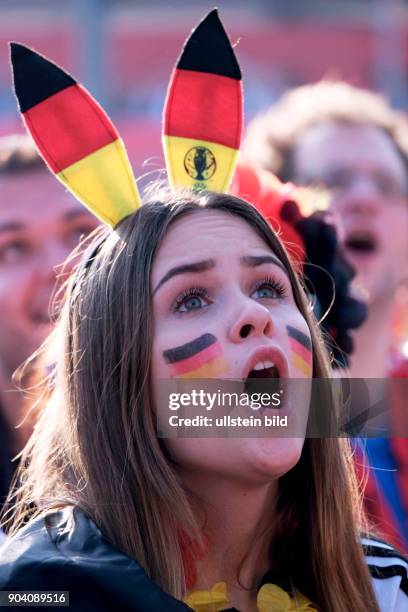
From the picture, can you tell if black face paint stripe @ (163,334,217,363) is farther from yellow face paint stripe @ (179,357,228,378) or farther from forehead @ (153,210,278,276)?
forehead @ (153,210,278,276)

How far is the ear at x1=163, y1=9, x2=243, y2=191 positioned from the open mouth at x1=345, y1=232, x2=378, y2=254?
1.51 metres

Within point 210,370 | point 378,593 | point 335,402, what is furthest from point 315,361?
point 378,593

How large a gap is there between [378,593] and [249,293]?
2.07ft

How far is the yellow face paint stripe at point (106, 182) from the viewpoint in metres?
2.34

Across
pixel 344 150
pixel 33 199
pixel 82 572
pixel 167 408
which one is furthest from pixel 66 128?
pixel 344 150

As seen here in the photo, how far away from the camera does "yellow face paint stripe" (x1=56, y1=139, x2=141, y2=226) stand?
234cm

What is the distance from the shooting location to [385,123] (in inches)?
168

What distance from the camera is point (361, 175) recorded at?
13.3ft

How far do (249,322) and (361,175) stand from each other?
6.86 ft

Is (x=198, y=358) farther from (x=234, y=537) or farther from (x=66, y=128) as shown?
(x=66, y=128)

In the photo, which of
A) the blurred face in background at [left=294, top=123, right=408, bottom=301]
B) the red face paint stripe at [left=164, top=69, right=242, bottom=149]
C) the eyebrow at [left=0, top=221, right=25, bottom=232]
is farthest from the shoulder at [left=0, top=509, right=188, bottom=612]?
the blurred face in background at [left=294, top=123, right=408, bottom=301]

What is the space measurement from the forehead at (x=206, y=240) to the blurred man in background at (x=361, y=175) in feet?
5.13

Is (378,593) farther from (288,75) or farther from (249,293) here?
(288,75)

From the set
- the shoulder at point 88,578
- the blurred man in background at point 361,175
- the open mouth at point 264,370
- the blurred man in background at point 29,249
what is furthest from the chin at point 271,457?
the blurred man in background at point 361,175
